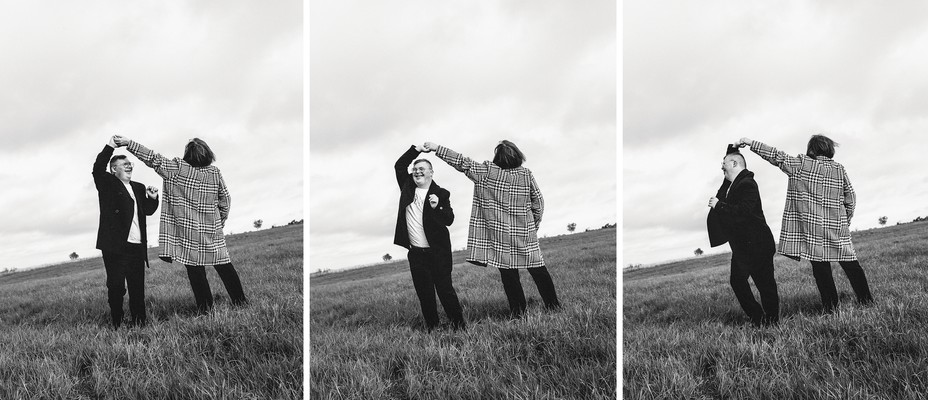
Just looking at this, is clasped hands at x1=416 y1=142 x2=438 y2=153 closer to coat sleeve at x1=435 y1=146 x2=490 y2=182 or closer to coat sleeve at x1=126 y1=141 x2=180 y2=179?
coat sleeve at x1=435 y1=146 x2=490 y2=182

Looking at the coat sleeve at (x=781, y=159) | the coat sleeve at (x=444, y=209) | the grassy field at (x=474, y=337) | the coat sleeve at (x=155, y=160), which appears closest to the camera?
the grassy field at (x=474, y=337)

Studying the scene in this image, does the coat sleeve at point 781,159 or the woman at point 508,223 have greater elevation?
the coat sleeve at point 781,159

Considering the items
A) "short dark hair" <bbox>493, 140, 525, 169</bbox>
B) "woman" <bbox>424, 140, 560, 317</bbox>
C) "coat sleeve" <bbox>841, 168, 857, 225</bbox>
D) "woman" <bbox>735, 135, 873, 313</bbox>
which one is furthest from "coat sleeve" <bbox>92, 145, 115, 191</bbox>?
"coat sleeve" <bbox>841, 168, 857, 225</bbox>

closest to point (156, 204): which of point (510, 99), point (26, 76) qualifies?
point (26, 76)

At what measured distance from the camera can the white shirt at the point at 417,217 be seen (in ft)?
14.1

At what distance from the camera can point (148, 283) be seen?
4156 mm

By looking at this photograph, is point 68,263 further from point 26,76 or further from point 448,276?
point 448,276

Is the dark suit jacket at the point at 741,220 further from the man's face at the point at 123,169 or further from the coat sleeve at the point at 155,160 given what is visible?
the man's face at the point at 123,169

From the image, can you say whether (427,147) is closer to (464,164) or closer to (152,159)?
(464,164)

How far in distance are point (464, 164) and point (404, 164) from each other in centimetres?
44

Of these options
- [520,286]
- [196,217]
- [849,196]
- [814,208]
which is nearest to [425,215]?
[520,286]

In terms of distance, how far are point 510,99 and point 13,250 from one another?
12.3ft

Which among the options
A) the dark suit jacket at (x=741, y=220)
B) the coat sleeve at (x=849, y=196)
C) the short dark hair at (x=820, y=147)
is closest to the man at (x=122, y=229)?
the dark suit jacket at (x=741, y=220)

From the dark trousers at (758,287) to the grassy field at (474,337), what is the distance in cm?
84
